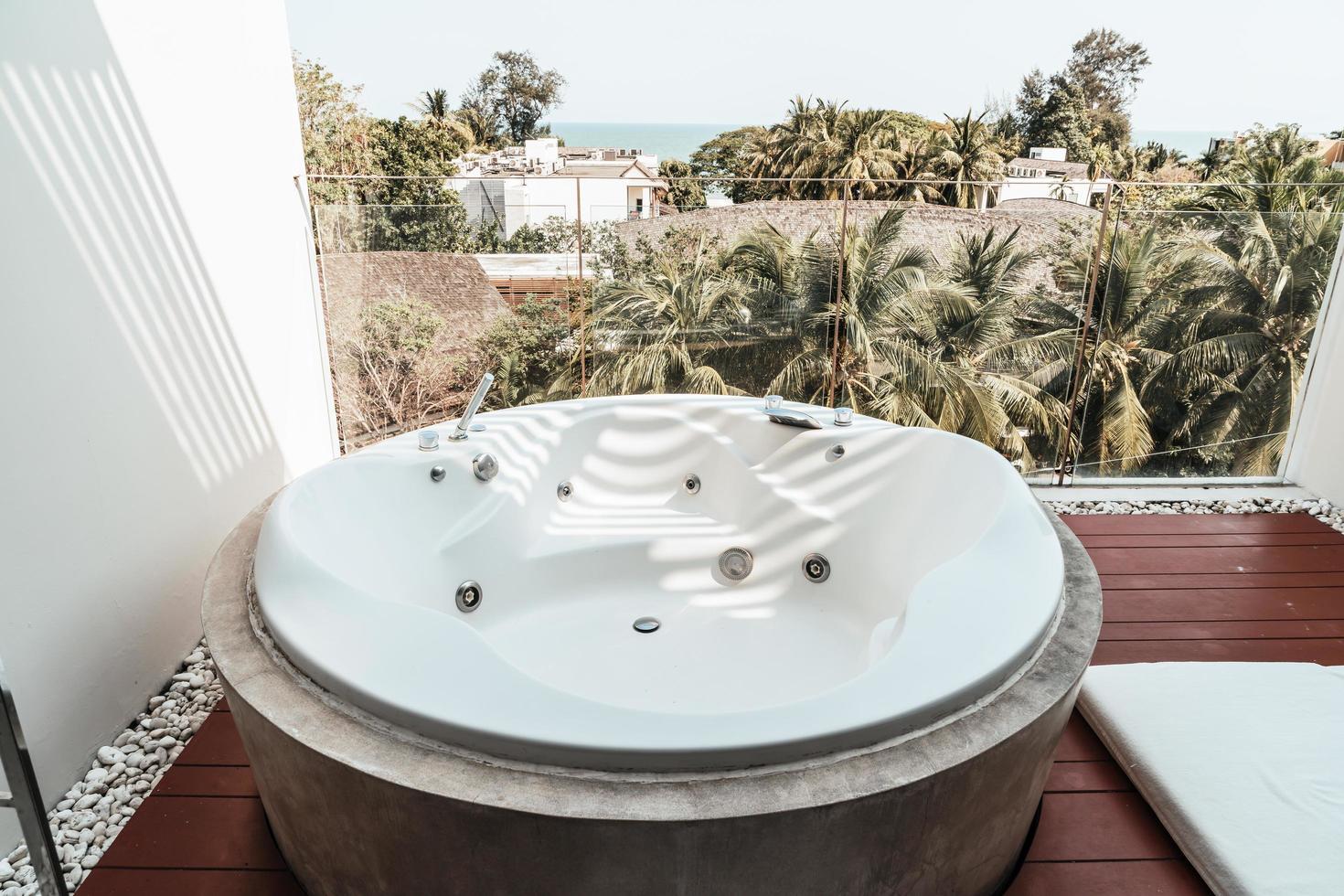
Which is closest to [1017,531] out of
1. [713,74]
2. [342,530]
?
[342,530]

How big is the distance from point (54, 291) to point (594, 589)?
1.39 m

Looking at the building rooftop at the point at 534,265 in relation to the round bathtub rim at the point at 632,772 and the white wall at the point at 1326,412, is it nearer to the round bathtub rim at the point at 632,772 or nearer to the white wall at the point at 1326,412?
the white wall at the point at 1326,412

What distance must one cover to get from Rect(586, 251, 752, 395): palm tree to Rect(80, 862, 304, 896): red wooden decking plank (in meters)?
2.85

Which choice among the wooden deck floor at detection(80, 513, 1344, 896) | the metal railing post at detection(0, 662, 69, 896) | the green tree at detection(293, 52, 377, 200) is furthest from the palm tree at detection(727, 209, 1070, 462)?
the green tree at detection(293, 52, 377, 200)

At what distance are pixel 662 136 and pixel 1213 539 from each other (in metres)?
53.6

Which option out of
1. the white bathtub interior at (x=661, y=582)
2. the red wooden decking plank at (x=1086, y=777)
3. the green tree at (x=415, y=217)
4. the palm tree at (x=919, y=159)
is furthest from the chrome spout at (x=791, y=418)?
the palm tree at (x=919, y=159)

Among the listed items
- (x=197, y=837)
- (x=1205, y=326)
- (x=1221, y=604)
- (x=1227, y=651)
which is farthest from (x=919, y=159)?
(x=197, y=837)

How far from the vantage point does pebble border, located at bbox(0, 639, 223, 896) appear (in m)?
1.48

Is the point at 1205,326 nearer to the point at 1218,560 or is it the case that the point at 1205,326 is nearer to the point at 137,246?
the point at 1218,560

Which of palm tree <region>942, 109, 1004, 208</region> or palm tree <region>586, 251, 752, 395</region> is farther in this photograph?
palm tree <region>942, 109, 1004, 208</region>

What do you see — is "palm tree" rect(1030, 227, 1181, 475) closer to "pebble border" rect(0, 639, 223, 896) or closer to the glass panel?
the glass panel

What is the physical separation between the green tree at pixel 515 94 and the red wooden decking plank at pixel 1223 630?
25.9m

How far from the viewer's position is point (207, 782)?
1.63m

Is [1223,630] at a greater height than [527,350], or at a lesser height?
lesser
